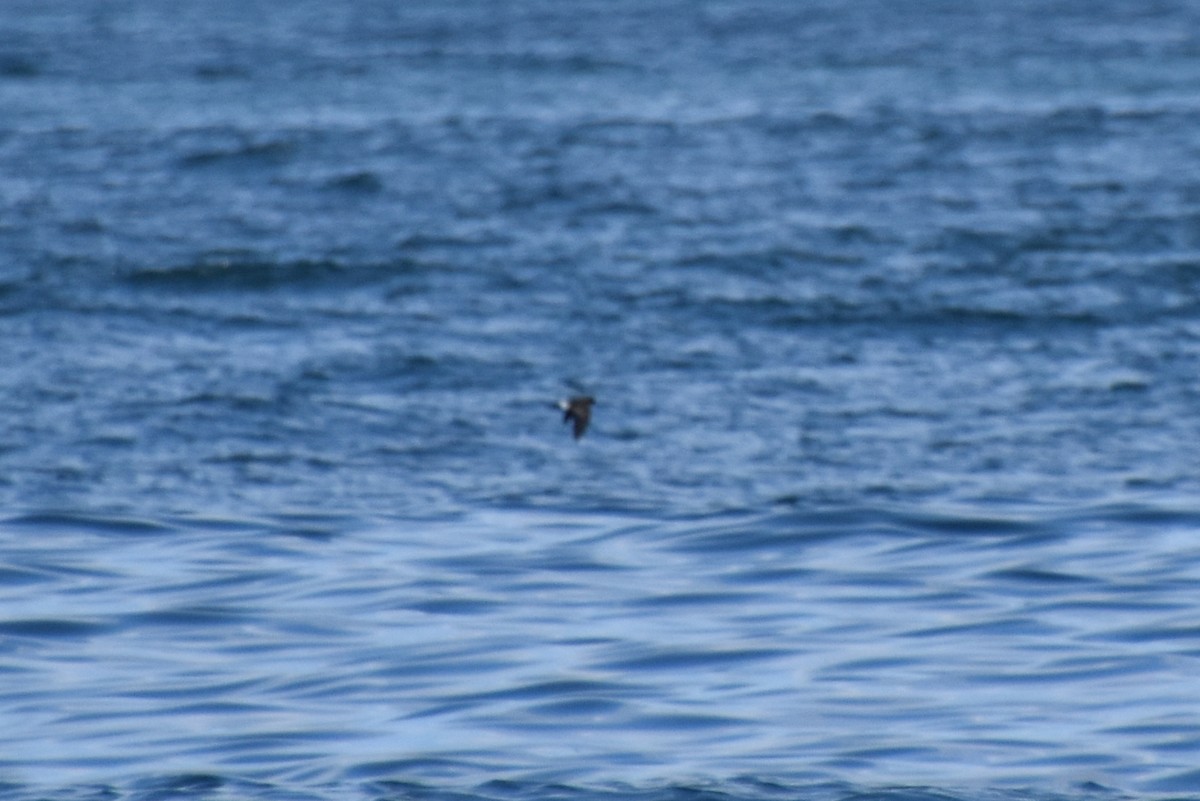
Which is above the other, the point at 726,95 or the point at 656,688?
the point at 726,95

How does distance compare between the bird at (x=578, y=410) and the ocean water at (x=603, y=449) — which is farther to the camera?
the bird at (x=578, y=410)

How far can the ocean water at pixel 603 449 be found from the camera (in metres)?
6.50

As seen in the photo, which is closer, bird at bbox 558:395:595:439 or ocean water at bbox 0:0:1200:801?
ocean water at bbox 0:0:1200:801

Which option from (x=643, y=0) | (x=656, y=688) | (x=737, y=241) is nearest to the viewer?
(x=656, y=688)

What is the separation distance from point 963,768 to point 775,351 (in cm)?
617

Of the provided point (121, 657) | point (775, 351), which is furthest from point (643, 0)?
point (121, 657)

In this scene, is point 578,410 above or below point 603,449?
above

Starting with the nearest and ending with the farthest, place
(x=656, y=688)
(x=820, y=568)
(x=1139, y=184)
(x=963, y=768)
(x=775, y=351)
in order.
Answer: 1. (x=963, y=768)
2. (x=656, y=688)
3. (x=820, y=568)
4. (x=775, y=351)
5. (x=1139, y=184)

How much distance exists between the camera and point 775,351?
12188 millimetres

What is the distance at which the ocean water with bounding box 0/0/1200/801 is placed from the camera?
6.50m

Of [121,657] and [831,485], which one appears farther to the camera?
[831,485]

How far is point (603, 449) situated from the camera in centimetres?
1033

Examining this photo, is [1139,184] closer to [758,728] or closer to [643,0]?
[758,728]

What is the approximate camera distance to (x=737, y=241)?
49.4 ft
